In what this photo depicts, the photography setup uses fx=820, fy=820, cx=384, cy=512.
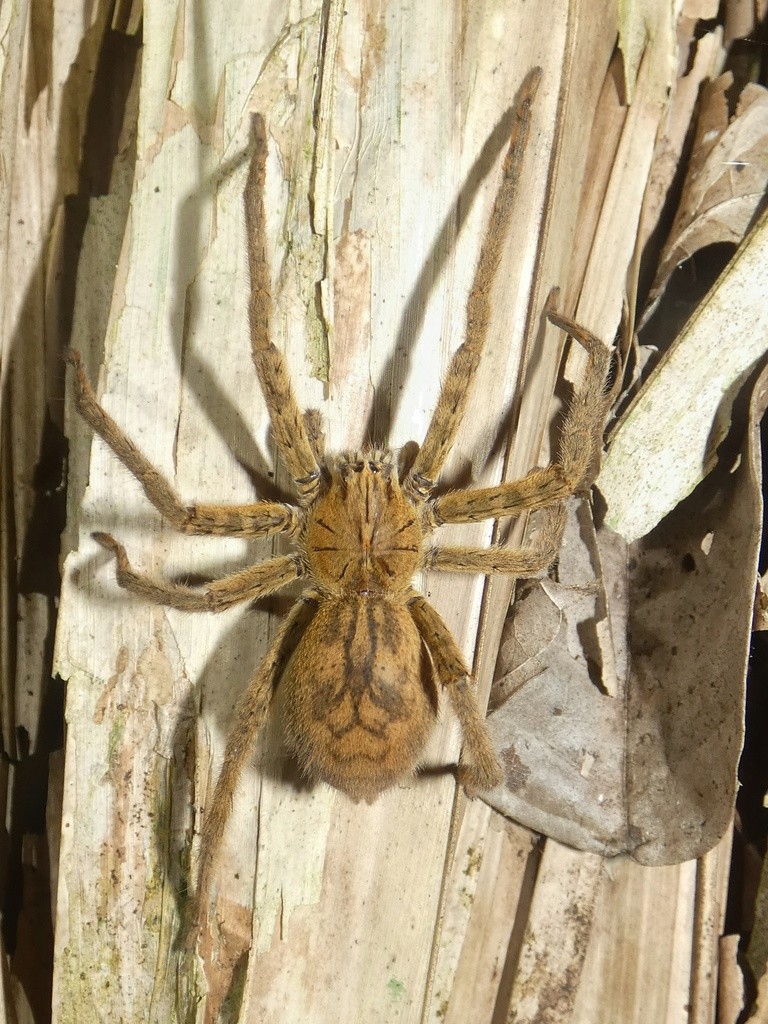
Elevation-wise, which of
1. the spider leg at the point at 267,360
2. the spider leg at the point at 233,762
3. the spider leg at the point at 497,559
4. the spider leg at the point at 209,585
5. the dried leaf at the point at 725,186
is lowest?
the spider leg at the point at 233,762

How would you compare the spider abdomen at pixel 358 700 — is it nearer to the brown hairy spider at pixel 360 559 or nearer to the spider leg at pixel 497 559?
the brown hairy spider at pixel 360 559

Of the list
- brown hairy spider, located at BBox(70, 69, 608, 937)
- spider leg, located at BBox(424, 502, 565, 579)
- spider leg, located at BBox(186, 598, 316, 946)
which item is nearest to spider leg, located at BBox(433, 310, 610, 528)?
brown hairy spider, located at BBox(70, 69, 608, 937)

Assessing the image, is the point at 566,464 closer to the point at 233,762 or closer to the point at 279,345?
the point at 279,345

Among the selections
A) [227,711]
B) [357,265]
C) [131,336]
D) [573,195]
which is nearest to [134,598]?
[227,711]

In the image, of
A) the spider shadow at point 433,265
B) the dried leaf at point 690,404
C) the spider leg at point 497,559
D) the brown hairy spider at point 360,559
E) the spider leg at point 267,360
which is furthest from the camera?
the dried leaf at point 690,404

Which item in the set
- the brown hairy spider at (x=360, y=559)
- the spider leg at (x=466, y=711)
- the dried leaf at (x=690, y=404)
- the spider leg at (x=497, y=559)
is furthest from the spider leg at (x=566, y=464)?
the spider leg at (x=466, y=711)

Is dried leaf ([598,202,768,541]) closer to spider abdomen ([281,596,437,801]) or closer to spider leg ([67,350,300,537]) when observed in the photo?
spider abdomen ([281,596,437,801])

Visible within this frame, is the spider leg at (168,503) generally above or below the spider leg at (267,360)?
below
